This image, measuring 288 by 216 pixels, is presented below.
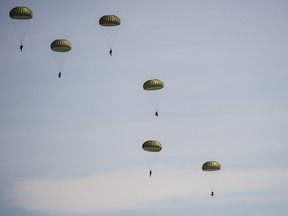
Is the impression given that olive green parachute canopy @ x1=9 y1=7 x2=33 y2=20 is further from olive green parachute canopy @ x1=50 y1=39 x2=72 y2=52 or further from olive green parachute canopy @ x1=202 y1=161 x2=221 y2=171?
olive green parachute canopy @ x1=202 y1=161 x2=221 y2=171

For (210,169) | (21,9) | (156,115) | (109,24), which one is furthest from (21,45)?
(210,169)

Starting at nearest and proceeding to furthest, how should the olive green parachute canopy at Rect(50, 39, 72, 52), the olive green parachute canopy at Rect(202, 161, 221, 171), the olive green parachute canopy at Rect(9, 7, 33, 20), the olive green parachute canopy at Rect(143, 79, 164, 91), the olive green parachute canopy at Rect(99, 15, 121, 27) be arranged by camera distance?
1. the olive green parachute canopy at Rect(50, 39, 72, 52)
2. the olive green parachute canopy at Rect(9, 7, 33, 20)
3. the olive green parachute canopy at Rect(99, 15, 121, 27)
4. the olive green parachute canopy at Rect(143, 79, 164, 91)
5. the olive green parachute canopy at Rect(202, 161, 221, 171)

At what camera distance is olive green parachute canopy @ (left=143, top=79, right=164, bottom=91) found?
124 metres

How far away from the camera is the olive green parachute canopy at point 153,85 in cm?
12369

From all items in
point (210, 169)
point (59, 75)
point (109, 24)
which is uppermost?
point (109, 24)

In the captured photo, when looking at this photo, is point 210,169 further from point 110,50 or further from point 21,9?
point 21,9

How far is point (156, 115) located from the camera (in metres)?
120

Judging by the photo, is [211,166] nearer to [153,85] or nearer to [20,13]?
[153,85]

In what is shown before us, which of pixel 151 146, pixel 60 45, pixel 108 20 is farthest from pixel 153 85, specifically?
pixel 60 45

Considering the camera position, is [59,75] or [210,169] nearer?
[59,75]

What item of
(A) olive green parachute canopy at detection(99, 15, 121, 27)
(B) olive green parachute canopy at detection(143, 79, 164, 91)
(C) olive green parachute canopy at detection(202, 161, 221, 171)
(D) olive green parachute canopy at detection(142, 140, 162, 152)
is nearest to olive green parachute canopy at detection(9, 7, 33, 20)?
(A) olive green parachute canopy at detection(99, 15, 121, 27)

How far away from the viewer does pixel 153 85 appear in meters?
124

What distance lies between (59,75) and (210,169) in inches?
1200

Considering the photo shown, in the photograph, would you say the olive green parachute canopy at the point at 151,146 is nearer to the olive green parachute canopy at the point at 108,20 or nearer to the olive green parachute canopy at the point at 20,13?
the olive green parachute canopy at the point at 108,20
